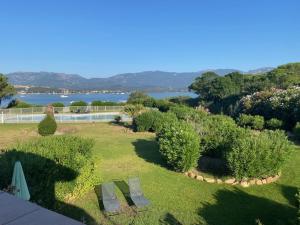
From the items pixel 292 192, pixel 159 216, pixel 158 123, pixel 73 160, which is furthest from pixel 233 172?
pixel 158 123

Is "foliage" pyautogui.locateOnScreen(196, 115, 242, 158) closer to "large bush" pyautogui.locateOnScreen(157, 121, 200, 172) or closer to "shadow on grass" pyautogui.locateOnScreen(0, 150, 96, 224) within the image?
"large bush" pyautogui.locateOnScreen(157, 121, 200, 172)

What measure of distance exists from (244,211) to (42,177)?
5119 mm

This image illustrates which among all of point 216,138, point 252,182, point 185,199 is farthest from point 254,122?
point 185,199

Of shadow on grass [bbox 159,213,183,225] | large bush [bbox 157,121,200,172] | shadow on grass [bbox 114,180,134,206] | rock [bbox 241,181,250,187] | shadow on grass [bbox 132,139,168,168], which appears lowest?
shadow on grass [bbox 132,139,168,168]

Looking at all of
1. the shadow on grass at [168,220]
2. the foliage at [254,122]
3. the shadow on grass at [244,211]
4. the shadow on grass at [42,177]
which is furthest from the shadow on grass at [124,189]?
the foliage at [254,122]

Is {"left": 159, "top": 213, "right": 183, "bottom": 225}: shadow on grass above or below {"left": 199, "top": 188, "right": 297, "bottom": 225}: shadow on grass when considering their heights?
above

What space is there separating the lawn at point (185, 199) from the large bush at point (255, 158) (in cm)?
48

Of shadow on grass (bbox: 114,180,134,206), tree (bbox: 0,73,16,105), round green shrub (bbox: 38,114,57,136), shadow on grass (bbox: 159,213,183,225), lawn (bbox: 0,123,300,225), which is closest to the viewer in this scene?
shadow on grass (bbox: 159,213,183,225)

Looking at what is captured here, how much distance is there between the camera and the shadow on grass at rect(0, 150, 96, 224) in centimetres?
809

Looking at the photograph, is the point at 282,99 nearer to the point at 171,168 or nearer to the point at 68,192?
the point at 171,168

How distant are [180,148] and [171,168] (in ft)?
3.65

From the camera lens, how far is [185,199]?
1045 centimetres

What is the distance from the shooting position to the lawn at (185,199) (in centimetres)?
887

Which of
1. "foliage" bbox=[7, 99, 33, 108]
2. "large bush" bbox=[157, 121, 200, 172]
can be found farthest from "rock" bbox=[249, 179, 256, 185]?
"foliage" bbox=[7, 99, 33, 108]
